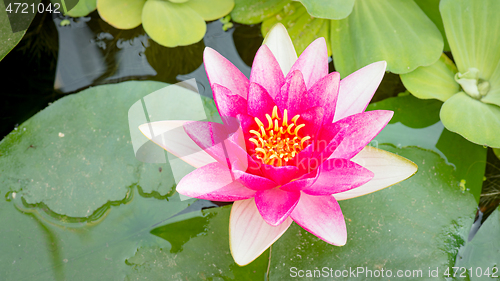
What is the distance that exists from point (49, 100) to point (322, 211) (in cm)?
199

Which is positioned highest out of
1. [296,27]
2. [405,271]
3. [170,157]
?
[296,27]

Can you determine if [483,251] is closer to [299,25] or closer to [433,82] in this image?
[433,82]

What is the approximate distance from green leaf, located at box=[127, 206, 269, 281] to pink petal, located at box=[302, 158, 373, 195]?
62 cm

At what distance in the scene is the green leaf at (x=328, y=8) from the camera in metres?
1.64

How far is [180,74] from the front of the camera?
2221 millimetres

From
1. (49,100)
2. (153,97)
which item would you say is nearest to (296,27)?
(153,97)

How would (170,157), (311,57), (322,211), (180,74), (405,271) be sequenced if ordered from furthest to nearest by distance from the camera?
(180,74), (170,157), (405,271), (311,57), (322,211)

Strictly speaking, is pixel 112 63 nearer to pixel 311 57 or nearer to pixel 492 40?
pixel 311 57

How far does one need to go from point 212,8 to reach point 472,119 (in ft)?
6.00

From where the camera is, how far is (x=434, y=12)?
6.73 ft

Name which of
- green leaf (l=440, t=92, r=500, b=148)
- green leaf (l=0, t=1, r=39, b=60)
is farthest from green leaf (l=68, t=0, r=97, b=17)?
green leaf (l=440, t=92, r=500, b=148)

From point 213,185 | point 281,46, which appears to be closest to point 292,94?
point 281,46

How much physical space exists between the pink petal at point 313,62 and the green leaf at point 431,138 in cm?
65

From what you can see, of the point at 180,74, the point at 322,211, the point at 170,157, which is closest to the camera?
the point at 322,211
